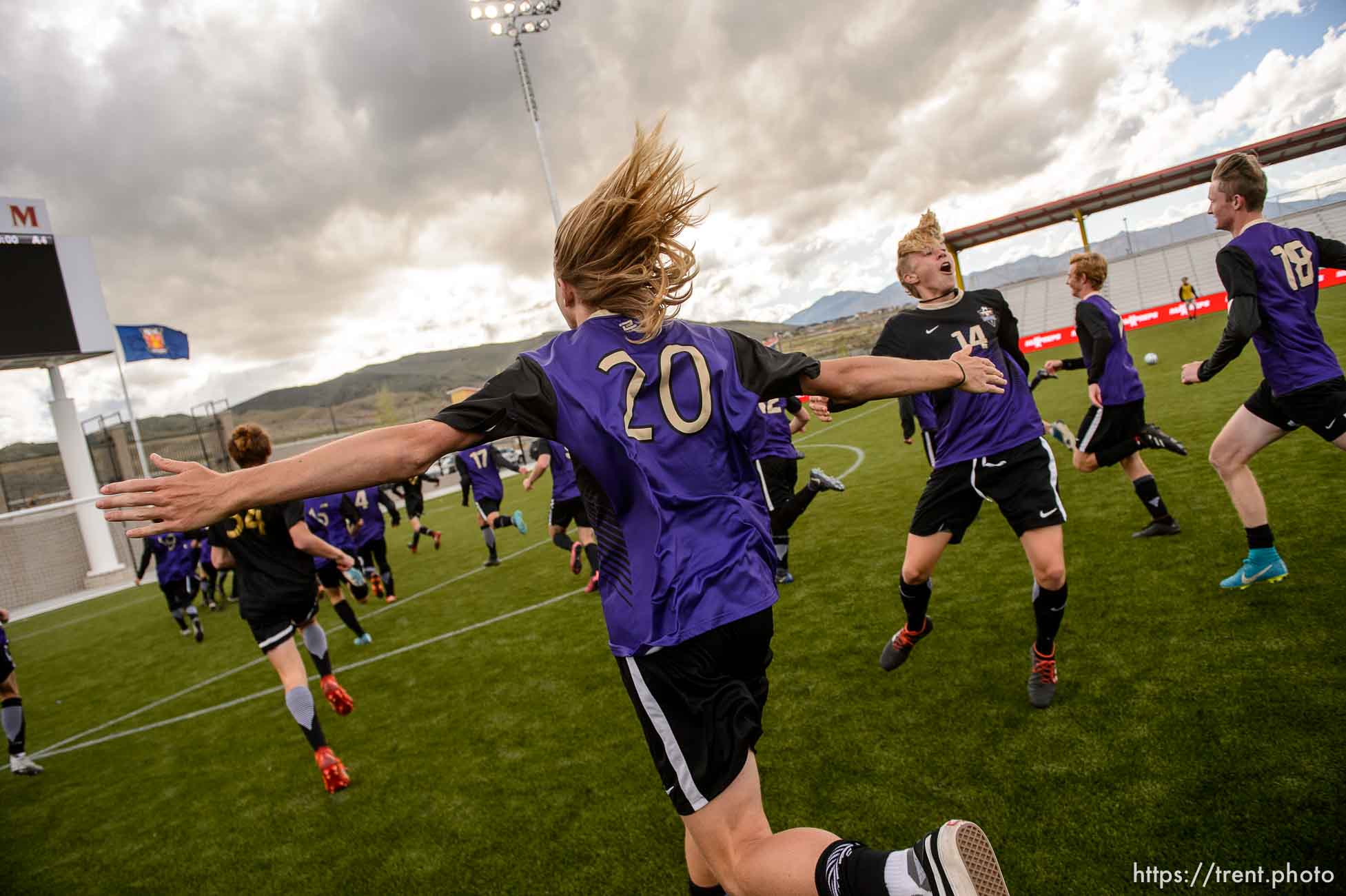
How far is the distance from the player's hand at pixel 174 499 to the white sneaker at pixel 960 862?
1748 mm

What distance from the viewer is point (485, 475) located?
10.6m

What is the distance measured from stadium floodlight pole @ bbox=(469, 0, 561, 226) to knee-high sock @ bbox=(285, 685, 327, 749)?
18943mm

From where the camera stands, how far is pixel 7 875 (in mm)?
4328

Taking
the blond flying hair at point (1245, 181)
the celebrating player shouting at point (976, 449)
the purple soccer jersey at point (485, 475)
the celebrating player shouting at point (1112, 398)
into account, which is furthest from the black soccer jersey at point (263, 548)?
the celebrating player shouting at point (1112, 398)

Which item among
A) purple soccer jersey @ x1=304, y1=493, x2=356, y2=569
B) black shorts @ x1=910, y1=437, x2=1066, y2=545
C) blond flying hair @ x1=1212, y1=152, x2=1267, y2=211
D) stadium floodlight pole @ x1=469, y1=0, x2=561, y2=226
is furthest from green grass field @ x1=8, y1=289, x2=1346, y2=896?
stadium floodlight pole @ x1=469, y1=0, x2=561, y2=226

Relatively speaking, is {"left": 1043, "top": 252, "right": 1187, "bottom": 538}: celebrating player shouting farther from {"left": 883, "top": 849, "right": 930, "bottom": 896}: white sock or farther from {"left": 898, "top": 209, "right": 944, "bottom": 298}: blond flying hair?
{"left": 883, "top": 849, "right": 930, "bottom": 896}: white sock

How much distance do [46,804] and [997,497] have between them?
24.0 feet

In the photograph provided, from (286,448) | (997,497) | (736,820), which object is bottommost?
(736,820)

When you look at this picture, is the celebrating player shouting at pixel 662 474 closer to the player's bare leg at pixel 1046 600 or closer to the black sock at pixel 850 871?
the black sock at pixel 850 871

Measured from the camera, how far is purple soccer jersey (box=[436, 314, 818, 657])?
6.19 feet

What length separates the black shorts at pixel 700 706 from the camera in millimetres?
1843

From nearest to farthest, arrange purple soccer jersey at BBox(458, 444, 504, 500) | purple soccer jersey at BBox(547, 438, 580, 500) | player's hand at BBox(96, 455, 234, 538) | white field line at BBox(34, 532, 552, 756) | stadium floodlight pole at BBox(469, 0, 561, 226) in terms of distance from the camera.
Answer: player's hand at BBox(96, 455, 234, 538), white field line at BBox(34, 532, 552, 756), purple soccer jersey at BBox(547, 438, 580, 500), purple soccer jersey at BBox(458, 444, 504, 500), stadium floodlight pole at BBox(469, 0, 561, 226)

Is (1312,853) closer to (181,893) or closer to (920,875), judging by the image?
(920,875)

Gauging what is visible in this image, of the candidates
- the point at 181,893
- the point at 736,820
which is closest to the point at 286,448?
the point at 181,893
